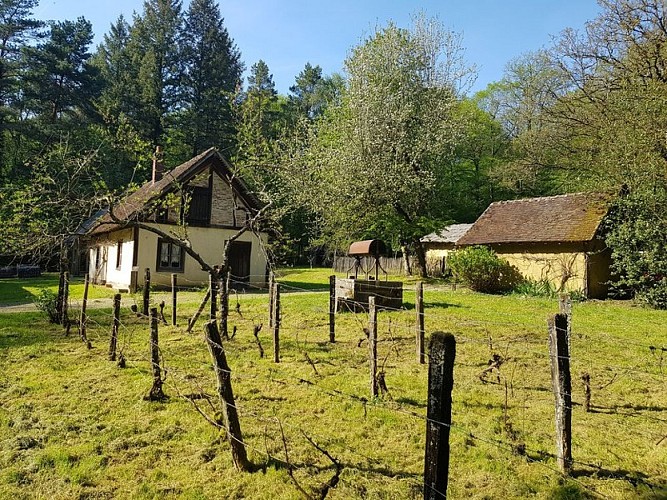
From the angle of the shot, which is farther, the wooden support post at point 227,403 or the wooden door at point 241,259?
the wooden door at point 241,259

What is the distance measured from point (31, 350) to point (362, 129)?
59.2 feet

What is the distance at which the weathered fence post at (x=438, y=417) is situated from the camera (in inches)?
105

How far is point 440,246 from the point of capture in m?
31.8

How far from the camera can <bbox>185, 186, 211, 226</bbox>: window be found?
21703 millimetres

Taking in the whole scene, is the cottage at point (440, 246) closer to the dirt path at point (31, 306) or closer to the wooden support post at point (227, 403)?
the dirt path at point (31, 306)

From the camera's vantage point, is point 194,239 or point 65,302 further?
point 194,239

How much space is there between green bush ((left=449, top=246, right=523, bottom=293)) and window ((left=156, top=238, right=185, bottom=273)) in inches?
495

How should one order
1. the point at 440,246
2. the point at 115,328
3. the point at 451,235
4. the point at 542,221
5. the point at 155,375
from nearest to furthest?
the point at 155,375 → the point at 115,328 → the point at 542,221 → the point at 451,235 → the point at 440,246

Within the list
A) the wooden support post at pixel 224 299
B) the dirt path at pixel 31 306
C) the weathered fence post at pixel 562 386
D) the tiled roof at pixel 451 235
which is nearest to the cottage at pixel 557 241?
the tiled roof at pixel 451 235

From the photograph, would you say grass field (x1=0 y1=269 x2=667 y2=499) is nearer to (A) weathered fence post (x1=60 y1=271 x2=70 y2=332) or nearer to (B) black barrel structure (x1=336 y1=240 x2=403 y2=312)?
(A) weathered fence post (x1=60 y1=271 x2=70 y2=332)

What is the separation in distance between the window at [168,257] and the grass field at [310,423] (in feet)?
37.3

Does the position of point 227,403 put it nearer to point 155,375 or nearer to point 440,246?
point 155,375

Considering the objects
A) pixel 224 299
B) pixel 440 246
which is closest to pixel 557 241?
pixel 440 246

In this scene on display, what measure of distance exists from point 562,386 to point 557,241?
16.3m
